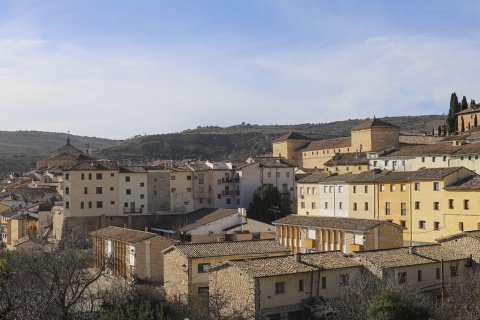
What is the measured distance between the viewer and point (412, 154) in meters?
49.5

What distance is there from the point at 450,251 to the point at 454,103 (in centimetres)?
5321

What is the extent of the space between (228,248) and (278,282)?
798cm

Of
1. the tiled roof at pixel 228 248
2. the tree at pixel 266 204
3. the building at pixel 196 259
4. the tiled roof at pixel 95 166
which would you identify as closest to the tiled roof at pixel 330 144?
the tree at pixel 266 204

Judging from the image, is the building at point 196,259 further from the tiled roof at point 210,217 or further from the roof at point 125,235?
the tiled roof at point 210,217

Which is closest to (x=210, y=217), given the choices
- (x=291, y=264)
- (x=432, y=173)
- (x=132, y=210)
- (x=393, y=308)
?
(x=132, y=210)

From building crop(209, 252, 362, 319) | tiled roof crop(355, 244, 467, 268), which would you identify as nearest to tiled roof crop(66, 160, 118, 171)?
building crop(209, 252, 362, 319)

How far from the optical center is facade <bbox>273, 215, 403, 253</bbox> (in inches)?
1389

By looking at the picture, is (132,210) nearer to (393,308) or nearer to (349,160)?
(349,160)

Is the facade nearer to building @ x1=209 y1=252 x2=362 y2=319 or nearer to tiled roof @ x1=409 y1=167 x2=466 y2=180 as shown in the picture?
tiled roof @ x1=409 y1=167 x2=466 y2=180

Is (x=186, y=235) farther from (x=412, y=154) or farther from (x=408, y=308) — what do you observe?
(x=408, y=308)

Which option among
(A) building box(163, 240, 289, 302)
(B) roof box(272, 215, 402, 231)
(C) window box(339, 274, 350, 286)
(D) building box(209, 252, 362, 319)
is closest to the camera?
(D) building box(209, 252, 362, 319)

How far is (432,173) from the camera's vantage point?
1592 inches

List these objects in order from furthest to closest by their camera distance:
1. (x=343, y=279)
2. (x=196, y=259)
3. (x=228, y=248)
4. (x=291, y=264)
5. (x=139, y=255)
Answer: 1. (x=139, y=255)
2. (x=228, y=248)
3. (x=196, y=259)
4. (x=343, y=279)
5. (x=291, y=264)

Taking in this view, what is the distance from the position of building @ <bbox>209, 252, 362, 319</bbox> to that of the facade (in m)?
6.50
